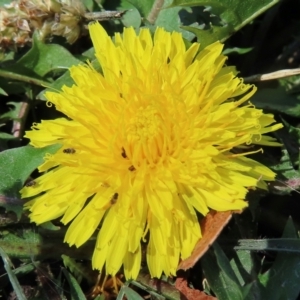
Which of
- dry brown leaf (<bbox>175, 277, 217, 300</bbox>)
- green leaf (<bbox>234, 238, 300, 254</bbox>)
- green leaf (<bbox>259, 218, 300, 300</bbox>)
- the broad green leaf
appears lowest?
dry brown leaf (<bbox>175, 277, 217, 300</bbox>)

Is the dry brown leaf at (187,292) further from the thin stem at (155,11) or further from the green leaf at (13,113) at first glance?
the thin stem at (155,11)

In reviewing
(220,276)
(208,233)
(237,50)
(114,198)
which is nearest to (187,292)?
(220,276)

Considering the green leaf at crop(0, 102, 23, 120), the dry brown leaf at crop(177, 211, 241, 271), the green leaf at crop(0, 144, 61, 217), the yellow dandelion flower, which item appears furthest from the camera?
the green leaf at crop(0, 102, 23, 120)

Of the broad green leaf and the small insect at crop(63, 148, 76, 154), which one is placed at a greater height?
the broad green leaf

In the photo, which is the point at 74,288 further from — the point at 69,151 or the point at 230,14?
the point at 230,14

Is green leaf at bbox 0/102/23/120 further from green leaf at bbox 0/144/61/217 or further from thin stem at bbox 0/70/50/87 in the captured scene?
green leaf at bbox 0/144/61/217

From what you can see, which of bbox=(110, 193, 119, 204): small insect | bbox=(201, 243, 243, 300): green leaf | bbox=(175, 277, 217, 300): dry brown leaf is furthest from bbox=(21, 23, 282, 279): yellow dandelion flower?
bbox=(175, 277, 217, 300): dry brown leaf

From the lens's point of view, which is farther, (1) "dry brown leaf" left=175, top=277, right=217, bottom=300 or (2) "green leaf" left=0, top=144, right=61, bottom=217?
(2) "green leaf" left=0, top=144, right=61, bottom=217

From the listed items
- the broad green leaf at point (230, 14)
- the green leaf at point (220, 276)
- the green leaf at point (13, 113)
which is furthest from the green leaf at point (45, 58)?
the green leaf at point (220, 276)
